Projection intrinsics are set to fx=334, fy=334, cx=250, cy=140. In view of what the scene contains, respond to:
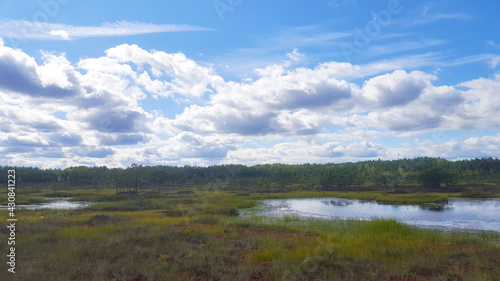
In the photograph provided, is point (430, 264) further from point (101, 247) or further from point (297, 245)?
point (101, 247)

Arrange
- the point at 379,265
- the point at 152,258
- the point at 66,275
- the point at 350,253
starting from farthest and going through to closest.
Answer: the point at 350,253 → the point at 152,258 → the point at 379,265 → the point at 66,275

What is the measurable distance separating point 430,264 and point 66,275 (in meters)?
12.8

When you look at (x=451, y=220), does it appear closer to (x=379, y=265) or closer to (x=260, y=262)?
(x=379, y=265)

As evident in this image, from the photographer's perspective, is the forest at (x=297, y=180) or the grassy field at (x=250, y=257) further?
the forest at (x=297, y=180)

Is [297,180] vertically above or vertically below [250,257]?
below

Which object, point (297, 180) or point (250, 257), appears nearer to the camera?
point (250, 257)

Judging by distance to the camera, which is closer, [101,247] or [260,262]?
[260,262]

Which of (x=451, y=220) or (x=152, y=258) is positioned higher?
(x=152, y=258)

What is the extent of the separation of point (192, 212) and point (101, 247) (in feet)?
69.8

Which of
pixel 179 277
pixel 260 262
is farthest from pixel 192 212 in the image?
pixel 179 277

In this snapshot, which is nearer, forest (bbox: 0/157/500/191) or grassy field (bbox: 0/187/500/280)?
grassy field (bbox: 0/187/500/280)

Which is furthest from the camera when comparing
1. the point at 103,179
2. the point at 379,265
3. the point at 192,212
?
the point at 103,179

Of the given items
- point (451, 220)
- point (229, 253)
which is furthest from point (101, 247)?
point (451, 220)

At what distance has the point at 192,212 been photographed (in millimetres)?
36031
